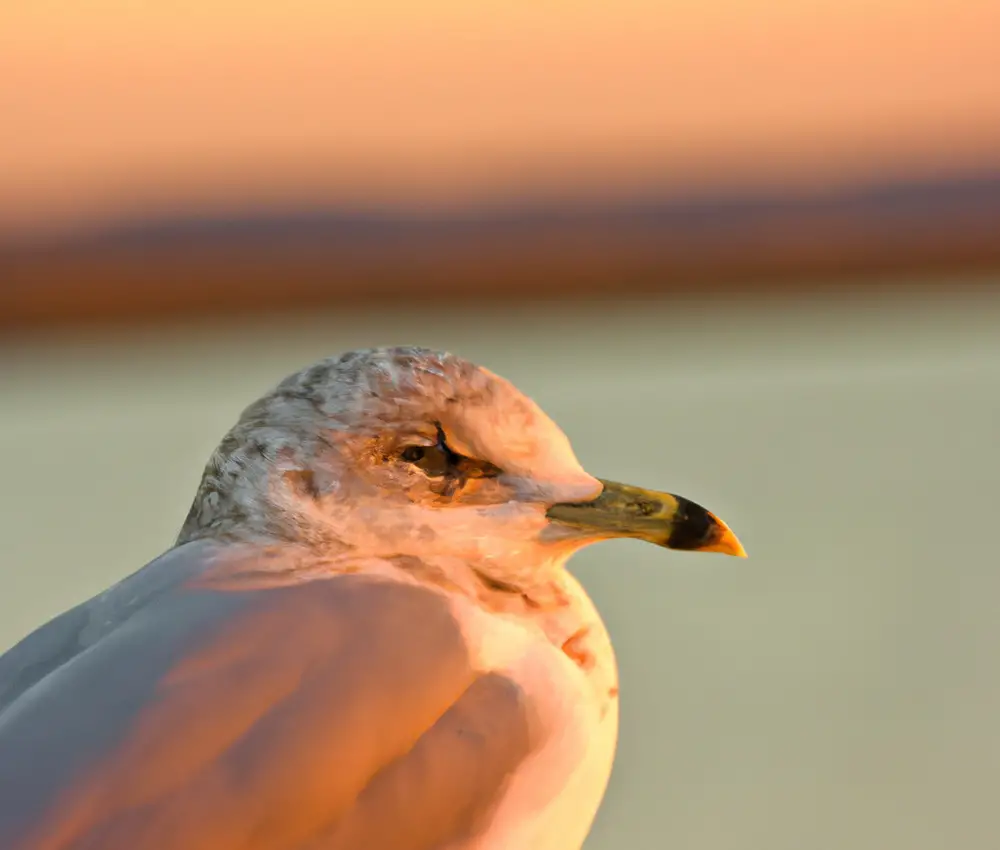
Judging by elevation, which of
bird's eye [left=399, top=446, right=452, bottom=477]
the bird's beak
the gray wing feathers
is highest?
bird's eye [left=399, top=446, right=452, bottom=477]

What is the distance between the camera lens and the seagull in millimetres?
574

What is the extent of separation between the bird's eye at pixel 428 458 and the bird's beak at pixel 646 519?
53mm

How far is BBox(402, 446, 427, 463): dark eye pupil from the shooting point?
2.28ft

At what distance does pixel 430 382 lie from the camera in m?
0.69

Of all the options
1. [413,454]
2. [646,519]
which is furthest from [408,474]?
[646,519]

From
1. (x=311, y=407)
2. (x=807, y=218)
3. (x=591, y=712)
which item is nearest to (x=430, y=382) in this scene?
(x=311, y=407)

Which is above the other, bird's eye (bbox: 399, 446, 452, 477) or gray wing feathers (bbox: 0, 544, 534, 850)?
bird's eye (bbox: 399, 446, 452, 477)

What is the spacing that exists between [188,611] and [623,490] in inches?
8.1

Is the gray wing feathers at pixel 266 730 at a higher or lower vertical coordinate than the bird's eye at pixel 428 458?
lower

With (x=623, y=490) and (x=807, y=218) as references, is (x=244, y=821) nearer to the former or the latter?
(x=623, y=490)

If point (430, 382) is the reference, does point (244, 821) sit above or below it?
below

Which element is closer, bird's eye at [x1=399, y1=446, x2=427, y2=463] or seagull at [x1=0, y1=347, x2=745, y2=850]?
seagull at [x1=0, y1=347, x2=745, y2=850]

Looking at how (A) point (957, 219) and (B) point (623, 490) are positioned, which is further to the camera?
(A) point (957, 219)

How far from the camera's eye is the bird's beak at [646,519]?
710 millimetres
